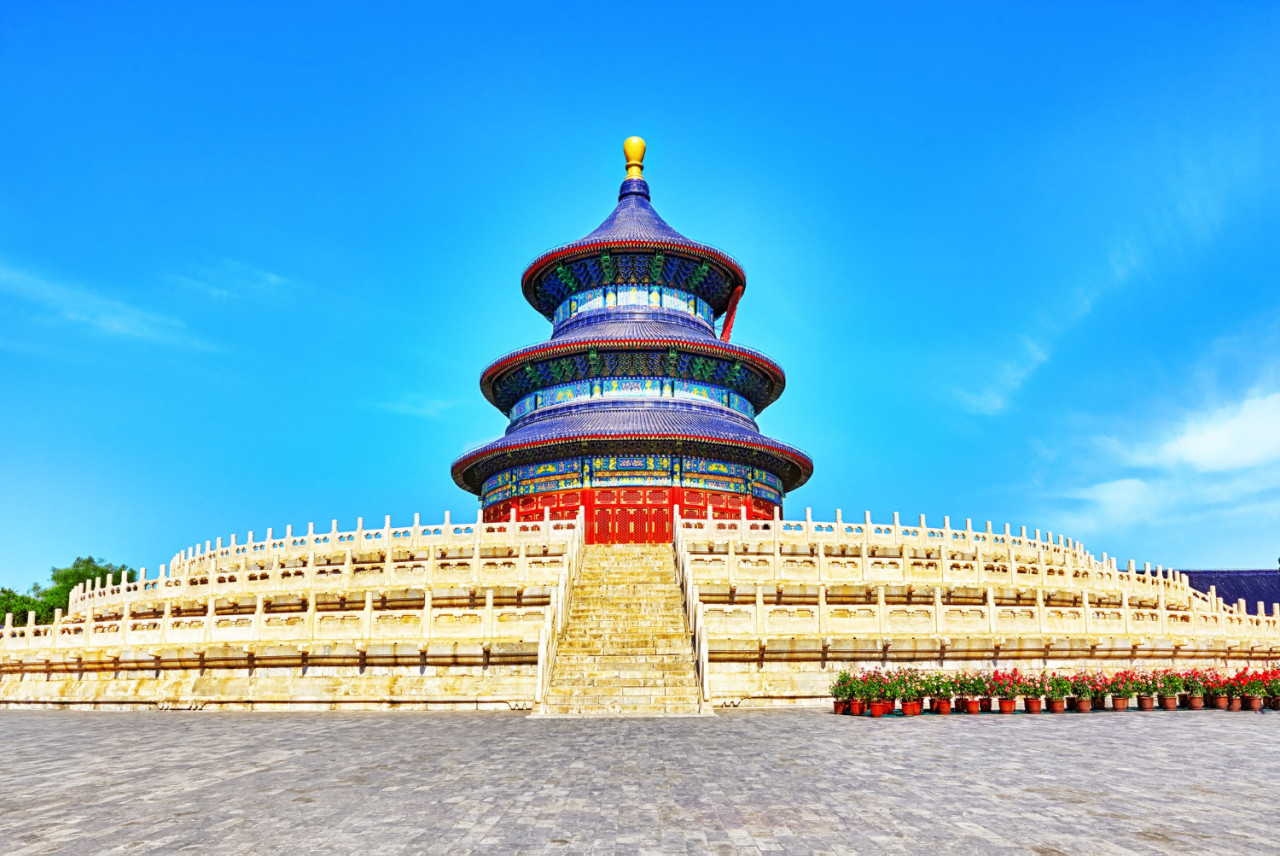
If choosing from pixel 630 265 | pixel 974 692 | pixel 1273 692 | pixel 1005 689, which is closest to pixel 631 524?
pixel 630 265

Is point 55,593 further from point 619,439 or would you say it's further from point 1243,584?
point 1243,584

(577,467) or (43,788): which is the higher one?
(577,467)

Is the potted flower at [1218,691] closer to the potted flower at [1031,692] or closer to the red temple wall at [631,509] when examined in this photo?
the potted flower at [1031,692]

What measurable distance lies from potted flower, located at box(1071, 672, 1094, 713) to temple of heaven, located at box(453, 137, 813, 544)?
867 inches

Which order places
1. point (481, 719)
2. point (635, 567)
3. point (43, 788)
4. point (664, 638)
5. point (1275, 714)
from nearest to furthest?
point (43, 788) < point (481, 719) < point (1275, 714) < point (664, 638) < point (635, 567)

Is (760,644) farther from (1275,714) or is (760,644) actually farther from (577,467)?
(577,467)

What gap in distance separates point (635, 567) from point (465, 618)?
24.2 feet

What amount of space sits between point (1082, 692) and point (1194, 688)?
3198 millimetres

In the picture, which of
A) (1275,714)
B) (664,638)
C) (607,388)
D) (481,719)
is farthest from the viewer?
(607,388)

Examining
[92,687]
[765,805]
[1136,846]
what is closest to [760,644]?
[765,805]

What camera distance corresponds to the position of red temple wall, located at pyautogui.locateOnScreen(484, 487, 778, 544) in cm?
4253

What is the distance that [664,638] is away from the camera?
22.0m

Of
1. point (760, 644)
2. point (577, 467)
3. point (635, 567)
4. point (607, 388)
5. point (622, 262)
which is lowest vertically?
point (760, 644)

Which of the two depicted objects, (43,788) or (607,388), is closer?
(43,788)
